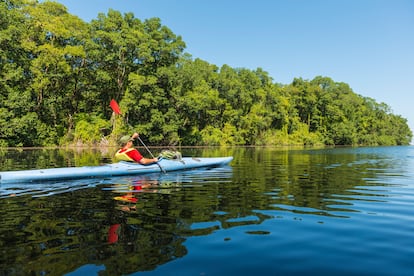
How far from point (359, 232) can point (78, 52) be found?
32.4m

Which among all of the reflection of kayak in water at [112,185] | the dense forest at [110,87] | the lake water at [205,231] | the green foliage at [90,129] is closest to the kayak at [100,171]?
the reflection of kayak in water at [112,185]

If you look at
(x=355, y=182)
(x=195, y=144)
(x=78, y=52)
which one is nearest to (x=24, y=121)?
(x=78, y=52)

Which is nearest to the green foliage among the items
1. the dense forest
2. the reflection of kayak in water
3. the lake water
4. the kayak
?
the dense forest

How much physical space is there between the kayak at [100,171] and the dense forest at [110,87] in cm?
2085

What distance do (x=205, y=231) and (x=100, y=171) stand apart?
19.5 ft

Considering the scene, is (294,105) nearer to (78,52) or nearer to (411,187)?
(78,52)

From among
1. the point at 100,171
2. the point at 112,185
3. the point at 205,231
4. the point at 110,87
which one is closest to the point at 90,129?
the point at 110,87

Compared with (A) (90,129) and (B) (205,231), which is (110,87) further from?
(B) (205,231)

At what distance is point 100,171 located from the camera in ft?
30.2

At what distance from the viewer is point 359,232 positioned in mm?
4145

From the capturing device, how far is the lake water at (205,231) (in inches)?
120

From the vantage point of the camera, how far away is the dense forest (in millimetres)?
28422

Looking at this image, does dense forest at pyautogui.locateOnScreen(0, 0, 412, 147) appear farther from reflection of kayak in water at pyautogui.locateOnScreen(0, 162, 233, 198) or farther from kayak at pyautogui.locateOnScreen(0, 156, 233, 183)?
reflection of kayak in water at pyautogui.locateOnScreen(0, 162, 233, 198)

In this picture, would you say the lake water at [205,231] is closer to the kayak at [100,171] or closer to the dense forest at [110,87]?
the kayak at [100,171]
